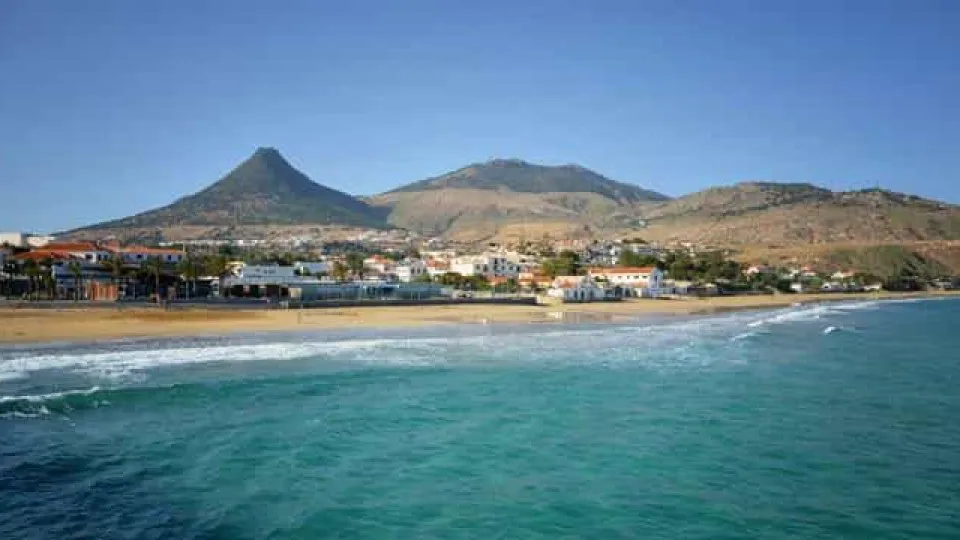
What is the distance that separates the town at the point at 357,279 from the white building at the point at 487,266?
0.45ft

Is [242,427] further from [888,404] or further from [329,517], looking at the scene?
[888,404]

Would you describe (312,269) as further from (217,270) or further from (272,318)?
(272,318)

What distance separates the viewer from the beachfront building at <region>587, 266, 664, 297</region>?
89.1 m

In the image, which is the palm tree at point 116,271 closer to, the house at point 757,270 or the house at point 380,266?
the house at point 380,266

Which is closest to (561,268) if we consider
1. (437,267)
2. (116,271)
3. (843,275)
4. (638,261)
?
(638,261)

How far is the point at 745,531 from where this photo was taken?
38.0ft

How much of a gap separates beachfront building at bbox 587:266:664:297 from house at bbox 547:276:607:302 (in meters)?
7.40

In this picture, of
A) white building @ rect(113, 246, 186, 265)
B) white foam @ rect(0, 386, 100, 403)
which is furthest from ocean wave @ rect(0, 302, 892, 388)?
white building @ rect(113, 246, 186, 265)

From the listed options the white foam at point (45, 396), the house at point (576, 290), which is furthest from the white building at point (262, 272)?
the white foam at point (45, 396)

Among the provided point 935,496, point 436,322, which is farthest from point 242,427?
point 436,322

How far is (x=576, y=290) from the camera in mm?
79562

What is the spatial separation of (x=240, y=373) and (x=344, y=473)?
1311 centimetres

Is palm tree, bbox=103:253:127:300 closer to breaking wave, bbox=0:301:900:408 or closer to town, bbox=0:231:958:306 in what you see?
town, bbox=0:231:958:306

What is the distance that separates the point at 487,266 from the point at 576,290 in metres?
24.7
